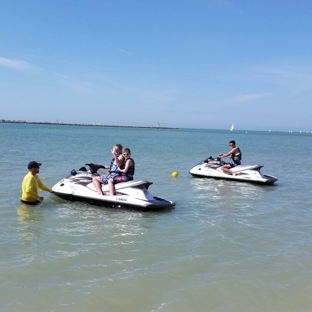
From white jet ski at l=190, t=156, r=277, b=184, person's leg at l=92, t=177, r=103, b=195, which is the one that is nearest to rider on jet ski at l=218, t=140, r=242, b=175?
white jet ski at l=190, t=156, r=277, b=184

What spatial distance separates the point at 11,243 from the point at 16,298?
6.51 feet

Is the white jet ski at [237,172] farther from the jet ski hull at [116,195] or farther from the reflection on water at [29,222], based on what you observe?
the reflection on water at [29,222]

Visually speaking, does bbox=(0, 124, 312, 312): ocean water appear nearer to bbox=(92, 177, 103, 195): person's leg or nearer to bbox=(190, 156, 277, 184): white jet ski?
bbox=(92, 177, 103, 195): person's leg

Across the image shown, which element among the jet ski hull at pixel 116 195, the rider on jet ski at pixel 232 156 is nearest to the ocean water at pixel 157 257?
the jet ski hull at pixel 116 195

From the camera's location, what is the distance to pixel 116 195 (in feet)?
29.5

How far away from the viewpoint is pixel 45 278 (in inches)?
196

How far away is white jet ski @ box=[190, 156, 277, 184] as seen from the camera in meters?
13.5

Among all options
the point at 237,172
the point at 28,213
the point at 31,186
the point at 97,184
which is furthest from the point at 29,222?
the point at 237,172

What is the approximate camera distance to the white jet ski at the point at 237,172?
13.5 m

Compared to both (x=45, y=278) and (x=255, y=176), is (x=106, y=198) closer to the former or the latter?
(x=45, y=278)

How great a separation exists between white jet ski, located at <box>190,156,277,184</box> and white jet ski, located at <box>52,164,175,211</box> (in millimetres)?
5428

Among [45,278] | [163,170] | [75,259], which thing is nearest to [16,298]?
[45,278]

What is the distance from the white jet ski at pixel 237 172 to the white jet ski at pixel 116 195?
17.8 ft

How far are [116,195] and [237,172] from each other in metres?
6.47
